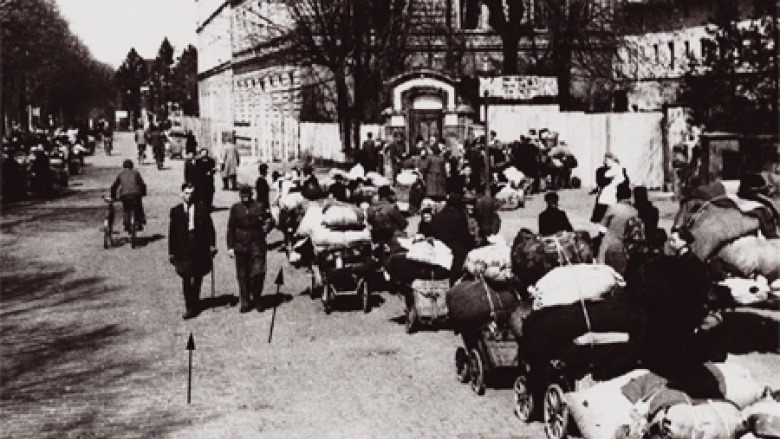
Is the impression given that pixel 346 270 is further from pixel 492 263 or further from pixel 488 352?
pixel 488 352

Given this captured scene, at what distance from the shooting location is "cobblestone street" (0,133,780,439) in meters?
10.4

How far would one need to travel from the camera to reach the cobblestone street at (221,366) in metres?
10.4

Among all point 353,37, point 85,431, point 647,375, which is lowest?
point 85,431

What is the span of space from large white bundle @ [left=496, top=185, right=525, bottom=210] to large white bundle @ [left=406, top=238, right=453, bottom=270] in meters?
14.8

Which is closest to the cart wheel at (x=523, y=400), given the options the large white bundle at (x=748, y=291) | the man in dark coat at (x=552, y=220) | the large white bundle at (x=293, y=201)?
the large white bundle at (x=748, y=291)

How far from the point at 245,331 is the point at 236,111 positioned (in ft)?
220

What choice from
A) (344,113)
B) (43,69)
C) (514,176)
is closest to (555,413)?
(514,176)

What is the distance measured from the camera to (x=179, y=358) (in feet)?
43.7

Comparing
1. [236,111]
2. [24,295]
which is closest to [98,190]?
[24,295]

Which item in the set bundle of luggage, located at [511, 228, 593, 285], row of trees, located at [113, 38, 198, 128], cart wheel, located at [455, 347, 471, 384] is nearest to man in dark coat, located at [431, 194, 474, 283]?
cart wheel, located at [455, 347, 471, 384]

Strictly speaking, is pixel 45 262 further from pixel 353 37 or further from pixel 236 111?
pixel 236 111

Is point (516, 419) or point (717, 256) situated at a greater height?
point (717, 256)

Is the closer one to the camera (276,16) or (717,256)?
(717,256)

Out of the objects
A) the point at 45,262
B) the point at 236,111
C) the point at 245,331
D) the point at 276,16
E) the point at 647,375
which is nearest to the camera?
the point at 647,375
